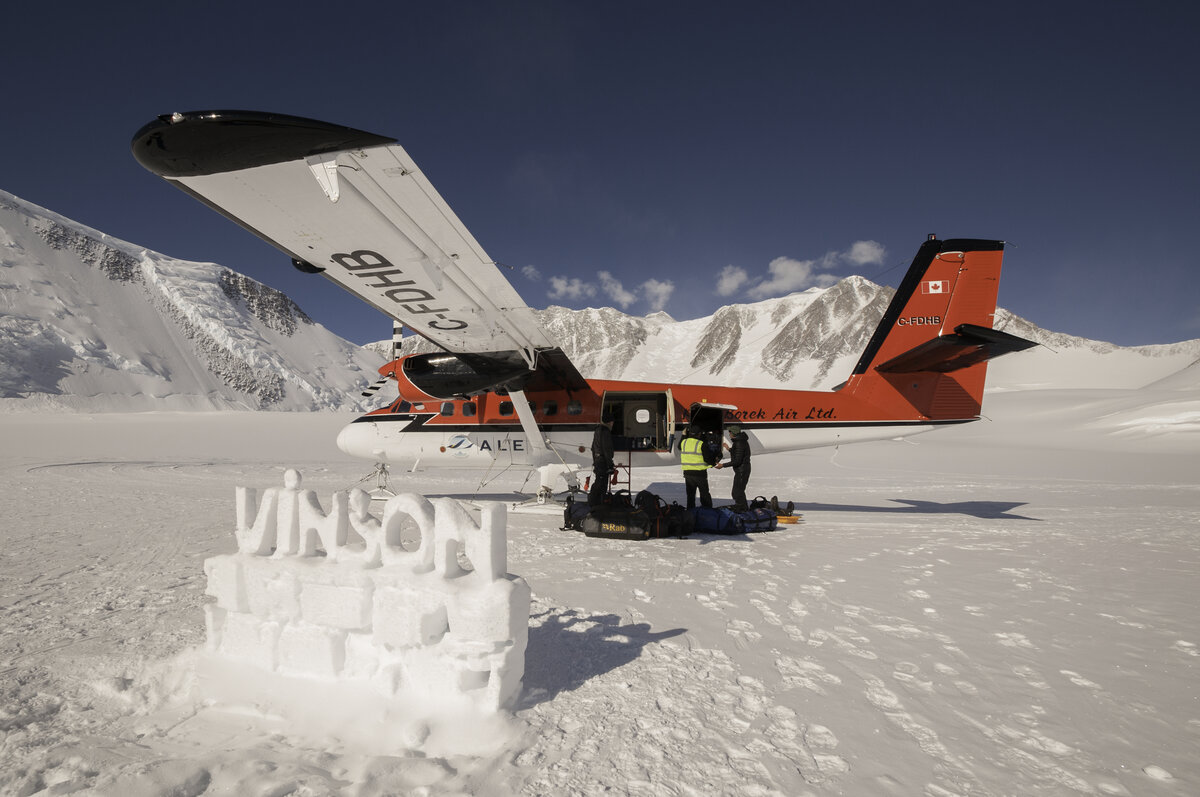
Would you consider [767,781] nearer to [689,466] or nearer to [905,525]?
[689,466]

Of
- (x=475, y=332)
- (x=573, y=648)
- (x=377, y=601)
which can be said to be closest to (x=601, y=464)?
(x=475, y=332)

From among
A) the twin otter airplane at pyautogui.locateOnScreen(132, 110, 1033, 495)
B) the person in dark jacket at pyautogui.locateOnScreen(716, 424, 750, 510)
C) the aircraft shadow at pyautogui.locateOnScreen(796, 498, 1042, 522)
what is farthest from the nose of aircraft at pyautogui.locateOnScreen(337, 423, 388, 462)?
the aircraft shadow at pyautogui.locateOnScreen(796, 498, 1042, 522)

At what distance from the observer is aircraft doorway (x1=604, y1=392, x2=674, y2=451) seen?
10.3 meters

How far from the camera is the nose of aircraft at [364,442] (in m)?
11.0

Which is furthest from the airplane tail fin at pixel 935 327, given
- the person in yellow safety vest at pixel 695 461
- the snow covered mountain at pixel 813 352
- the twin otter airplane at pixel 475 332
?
the snow covered mountain at pixel 813 352

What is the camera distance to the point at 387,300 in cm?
630

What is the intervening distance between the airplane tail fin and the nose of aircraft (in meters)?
9.72

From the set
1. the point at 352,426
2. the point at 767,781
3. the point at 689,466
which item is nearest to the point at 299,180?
the point at 767,781

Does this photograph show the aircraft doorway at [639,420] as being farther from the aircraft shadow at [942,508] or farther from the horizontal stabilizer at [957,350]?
the horizontal stabilizer at [957,350]

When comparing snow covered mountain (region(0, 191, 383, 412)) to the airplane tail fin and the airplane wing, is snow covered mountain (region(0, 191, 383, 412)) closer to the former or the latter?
the airplane wing

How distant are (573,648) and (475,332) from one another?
503cm

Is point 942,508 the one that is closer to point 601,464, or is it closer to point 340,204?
point 601,464

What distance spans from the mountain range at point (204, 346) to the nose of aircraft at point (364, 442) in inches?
1387

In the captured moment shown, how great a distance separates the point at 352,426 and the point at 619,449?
5.81 metres
